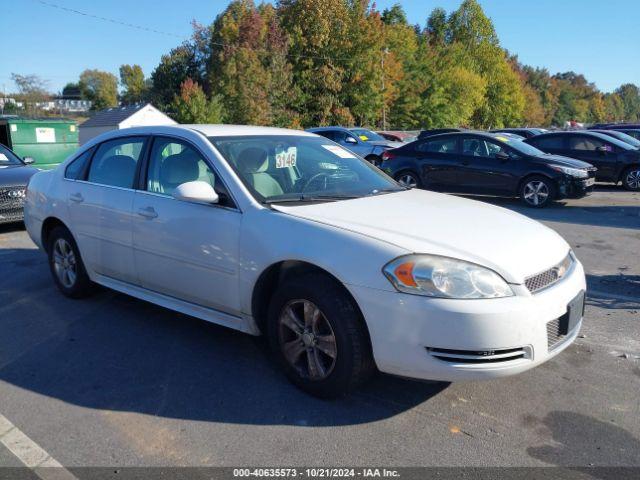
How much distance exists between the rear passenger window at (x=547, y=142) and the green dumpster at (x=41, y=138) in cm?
1302

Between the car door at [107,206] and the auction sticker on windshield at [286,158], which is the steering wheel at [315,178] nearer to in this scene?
the auction sticker on windshield at [286,158]

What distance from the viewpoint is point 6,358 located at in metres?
4.16

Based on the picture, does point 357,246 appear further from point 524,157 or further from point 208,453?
point 524,157

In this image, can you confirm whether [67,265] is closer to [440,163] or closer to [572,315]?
[572,315]

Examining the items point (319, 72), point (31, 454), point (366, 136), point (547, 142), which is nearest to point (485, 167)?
point (547, 142)

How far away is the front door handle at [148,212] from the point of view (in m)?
4.26

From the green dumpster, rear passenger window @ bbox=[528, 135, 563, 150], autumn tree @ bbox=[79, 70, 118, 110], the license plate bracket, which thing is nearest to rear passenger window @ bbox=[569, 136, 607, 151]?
rear passenger window @ bbox=[528, 135, 563, 150]

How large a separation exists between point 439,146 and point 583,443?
1023 centimetres

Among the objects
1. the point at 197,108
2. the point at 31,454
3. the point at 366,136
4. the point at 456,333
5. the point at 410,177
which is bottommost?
the point at 31,454

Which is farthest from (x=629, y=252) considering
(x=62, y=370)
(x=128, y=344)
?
(x=62, y=370)

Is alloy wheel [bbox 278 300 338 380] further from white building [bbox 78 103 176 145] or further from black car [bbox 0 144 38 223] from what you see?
white building [bbox 78 103 176 145]

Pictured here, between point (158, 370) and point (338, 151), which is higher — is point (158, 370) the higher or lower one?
the lower one

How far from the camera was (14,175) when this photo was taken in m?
9.12

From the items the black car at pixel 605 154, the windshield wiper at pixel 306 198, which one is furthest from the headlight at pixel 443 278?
the black car at pixel 605 154
